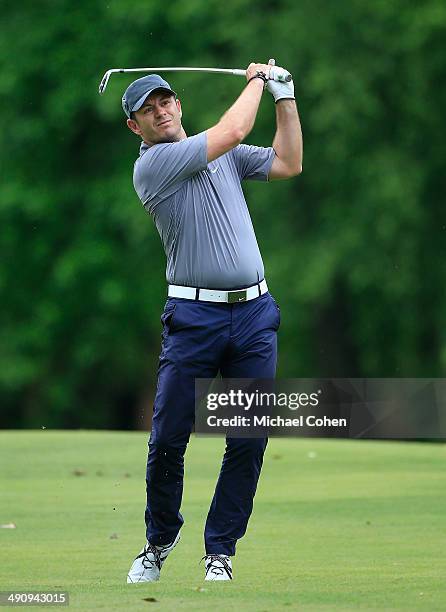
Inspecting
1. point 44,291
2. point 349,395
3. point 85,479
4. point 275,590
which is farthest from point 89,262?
point 275,590

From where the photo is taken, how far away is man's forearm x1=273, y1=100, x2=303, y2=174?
665 centimetres

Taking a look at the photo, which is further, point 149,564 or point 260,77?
point 260,77

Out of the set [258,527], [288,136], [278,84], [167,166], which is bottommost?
[258,527]

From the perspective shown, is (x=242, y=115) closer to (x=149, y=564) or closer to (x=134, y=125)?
(x=134, y=125)

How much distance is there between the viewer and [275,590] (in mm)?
5863

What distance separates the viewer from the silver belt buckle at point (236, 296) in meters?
6.38

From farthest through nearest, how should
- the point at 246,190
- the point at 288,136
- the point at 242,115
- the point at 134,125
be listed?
the point at 246,190 < the point at 288,136 < the point at 134,125 < the point at 242,115

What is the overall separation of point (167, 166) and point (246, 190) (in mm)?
18906

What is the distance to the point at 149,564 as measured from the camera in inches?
252

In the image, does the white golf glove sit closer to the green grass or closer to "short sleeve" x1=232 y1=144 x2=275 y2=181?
"short sleeve" x1=232 y1=144 x2=275 y2=181

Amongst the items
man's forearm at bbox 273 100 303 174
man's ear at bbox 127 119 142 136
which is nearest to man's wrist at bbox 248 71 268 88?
man's forearm at bbox 273 100 303 174

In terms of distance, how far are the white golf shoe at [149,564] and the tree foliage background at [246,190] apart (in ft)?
55.3

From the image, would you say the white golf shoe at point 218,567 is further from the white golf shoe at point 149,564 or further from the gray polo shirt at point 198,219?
the gray polo shirt at point 198,219

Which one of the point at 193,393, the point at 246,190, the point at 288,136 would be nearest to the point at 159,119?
the point at 288,136
